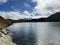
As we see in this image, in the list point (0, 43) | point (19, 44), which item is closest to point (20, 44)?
point (19, 44)

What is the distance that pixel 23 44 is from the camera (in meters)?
38.9

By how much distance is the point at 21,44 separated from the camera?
38906 mm

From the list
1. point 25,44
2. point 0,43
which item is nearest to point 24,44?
point 25,44

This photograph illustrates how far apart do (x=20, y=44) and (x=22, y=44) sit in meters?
0.46

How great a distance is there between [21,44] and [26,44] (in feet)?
3.38

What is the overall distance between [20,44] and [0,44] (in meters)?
12.4

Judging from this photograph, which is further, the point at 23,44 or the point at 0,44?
the point at 23,44

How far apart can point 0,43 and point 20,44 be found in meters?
12.0

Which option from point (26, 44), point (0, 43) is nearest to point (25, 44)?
point (26, 44)

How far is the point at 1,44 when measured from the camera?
26703 millimetres

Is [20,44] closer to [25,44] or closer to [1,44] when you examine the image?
[25,44]

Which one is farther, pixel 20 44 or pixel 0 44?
pixel 20 44

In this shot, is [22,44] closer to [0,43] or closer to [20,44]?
[20,44]

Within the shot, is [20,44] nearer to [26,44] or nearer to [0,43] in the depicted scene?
[26,44]
